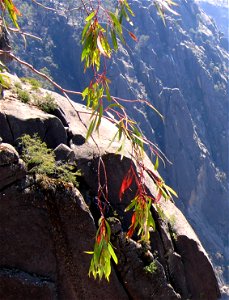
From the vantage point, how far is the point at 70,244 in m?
7.50

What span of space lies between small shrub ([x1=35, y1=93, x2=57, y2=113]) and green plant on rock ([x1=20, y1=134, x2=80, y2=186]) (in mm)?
1226

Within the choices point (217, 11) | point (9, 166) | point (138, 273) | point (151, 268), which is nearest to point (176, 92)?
point (151, 268)

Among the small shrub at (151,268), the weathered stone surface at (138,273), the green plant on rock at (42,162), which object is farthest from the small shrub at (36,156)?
the small shrub at (151,268)

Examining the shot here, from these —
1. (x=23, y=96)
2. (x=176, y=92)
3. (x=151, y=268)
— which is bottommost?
(x=176, y=92)

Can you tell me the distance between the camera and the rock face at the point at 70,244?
7.29m

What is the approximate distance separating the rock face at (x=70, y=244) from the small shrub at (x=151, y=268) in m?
0.02

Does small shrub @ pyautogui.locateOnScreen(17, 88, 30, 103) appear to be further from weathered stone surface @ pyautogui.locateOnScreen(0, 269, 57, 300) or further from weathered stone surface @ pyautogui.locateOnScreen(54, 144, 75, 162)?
weathered stone surface @ pyautogui.locateOnScreen(0, 269, 57, 300)

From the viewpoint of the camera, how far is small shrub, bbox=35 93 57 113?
9.15 m

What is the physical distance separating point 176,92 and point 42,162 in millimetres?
59616

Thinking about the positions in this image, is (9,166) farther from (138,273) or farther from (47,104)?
(138,273)

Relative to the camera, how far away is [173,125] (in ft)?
218

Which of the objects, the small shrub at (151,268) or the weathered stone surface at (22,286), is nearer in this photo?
the weathered stone surface at (22,286)

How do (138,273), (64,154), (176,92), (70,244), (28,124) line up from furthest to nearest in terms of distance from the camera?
(176,92)
(28,124)
(64,154)
(138,273)
(70,244)

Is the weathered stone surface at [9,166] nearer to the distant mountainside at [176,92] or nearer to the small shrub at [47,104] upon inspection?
the small shrub at [47,104]
